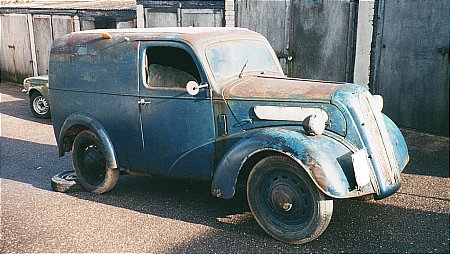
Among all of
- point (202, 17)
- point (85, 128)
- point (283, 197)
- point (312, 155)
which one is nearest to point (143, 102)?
point (85, 128)

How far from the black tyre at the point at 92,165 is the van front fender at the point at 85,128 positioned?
0.10 metres

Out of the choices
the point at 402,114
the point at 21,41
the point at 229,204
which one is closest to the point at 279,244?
the point at 229,204

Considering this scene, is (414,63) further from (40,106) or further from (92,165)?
(40,106)

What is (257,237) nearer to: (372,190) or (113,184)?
(372,190)

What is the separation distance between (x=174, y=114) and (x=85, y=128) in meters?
1.49

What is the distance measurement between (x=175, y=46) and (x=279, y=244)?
230cm

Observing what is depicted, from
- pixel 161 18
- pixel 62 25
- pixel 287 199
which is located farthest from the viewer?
pixel 62 25

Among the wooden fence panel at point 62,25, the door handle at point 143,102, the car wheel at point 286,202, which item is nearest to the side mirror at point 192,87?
the door handle at point 143,102

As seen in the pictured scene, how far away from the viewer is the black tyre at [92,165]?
5.75 meters

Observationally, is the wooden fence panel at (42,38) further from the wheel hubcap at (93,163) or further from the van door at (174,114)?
the van door at (174,114)

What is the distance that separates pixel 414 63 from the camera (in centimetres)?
866

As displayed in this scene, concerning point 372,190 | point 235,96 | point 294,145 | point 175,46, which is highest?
point 175,46

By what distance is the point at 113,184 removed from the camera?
5.79m

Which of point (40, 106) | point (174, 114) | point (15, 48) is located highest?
point (174, 114)
